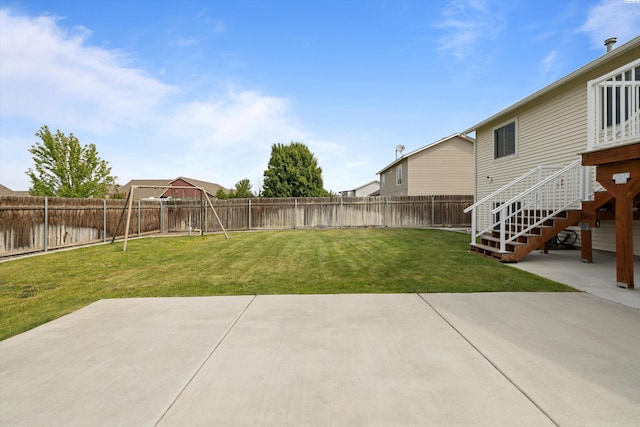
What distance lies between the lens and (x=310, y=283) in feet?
16.9

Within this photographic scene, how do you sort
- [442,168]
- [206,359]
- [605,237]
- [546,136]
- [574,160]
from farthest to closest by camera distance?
[442,168], [546,136], [574,160], [605,237], [206,359]

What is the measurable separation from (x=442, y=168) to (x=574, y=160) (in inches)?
510

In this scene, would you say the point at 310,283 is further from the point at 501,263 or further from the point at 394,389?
the point at 501,263

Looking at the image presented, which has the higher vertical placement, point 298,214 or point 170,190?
point 170,190

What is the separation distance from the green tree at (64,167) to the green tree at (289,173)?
11.6 metres

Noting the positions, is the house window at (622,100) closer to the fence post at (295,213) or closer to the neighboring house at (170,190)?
the fence post at (295,213)

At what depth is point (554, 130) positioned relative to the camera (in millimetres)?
9031

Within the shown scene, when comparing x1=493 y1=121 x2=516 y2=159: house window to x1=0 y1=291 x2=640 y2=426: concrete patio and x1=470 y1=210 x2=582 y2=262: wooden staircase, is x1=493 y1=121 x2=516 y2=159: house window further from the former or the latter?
x1=0 y1=291 x2=640 y2=426: concrete patio

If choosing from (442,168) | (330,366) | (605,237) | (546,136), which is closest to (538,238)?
(605,237)

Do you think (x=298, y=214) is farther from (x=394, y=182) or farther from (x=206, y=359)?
(x=206, y=359)

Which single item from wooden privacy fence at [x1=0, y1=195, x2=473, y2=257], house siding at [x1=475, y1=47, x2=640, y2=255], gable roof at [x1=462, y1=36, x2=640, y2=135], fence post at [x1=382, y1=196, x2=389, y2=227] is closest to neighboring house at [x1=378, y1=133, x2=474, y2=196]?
wooden privacy fence at [x1=0, y1=195, x2=473, y2=257]

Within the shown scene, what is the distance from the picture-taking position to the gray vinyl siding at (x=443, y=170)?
68.6 feet

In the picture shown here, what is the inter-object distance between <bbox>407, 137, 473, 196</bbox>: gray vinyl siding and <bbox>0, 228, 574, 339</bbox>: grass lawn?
12.9m

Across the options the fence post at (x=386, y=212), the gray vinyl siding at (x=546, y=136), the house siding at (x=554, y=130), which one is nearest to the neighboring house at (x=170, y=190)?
the fence post at (x=386, y=212)
